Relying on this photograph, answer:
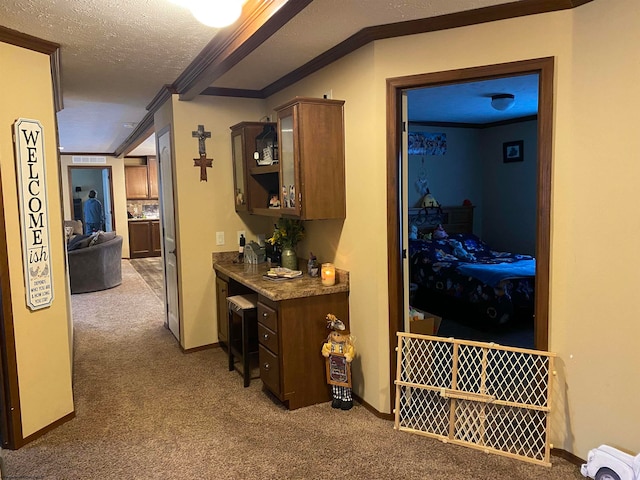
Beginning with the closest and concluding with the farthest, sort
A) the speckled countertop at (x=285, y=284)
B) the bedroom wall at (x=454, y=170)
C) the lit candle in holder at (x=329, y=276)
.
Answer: the speckled countertop at (x=285, y=284) < the lit candle in holder at (x=329, y=276) < the bedroom wall at (x=454, y=170)

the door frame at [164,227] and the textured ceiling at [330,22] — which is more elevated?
the textured ceiling at [330,22]

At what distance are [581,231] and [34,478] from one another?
2956mm

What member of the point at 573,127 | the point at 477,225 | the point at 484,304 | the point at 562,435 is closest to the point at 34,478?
the point at 562,435

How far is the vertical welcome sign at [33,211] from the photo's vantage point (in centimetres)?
273

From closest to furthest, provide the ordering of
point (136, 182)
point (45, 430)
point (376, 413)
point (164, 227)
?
1. point (45, 430)
2. point (376, 413)
3. point (164, 227)
4. point (136, 182)

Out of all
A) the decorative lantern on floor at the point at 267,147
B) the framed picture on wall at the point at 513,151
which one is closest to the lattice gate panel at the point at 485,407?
the decorative lantern on floor at the point at 267,147

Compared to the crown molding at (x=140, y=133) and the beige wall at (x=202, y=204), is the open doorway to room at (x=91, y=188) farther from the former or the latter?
the beige wall at (x=202, y=204)

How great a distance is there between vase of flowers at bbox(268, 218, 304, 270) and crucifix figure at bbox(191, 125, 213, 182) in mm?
907

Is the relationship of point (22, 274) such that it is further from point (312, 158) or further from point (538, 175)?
point (538, 175)

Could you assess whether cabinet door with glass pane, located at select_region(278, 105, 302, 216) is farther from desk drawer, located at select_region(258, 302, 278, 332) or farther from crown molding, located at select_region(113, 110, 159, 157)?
crown molding, located at select_region(113, 110, 159, 157)

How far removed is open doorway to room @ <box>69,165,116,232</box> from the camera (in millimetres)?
10391

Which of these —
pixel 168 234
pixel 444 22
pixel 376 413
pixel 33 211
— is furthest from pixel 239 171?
pixel 376 413

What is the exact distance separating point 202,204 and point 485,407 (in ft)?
9.17

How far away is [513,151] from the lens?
6398 mm
